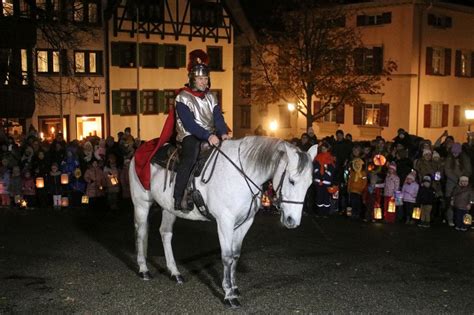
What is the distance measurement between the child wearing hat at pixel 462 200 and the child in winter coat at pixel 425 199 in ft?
1.77

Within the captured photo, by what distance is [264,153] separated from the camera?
25.6ft

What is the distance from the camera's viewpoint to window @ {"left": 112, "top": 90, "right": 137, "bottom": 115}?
110 ft

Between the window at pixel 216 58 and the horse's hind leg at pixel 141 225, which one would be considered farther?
the window at pixel 216 58

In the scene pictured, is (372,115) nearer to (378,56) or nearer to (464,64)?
(378,56)

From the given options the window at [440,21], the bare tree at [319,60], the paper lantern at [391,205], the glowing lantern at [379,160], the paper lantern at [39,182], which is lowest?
the paper lantern at [391,205]

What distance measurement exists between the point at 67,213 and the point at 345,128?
75.8 ft

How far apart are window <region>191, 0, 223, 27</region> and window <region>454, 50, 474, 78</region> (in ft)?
47.4

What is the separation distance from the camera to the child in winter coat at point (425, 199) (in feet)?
44.2

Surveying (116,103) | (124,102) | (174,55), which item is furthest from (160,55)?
(116,103)

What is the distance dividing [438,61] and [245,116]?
1395 centimetres

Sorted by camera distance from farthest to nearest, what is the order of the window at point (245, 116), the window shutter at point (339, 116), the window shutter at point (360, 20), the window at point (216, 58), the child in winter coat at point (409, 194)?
the window at point (245, 116) < the window at point (216, 58) < the window shutter at point (339, 116) < the window shutter at point (360, 20) < the child in winter coat at point (409, 194)

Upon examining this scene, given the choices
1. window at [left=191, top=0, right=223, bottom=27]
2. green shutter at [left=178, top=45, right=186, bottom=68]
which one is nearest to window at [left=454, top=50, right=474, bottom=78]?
window at [left=191, top=0, right=223, bottom=27]

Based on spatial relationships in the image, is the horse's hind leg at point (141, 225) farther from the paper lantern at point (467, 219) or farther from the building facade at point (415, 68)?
the building facade at point (415, 68)

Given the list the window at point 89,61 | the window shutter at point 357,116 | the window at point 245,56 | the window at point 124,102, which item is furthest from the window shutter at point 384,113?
the window at point 89,61
